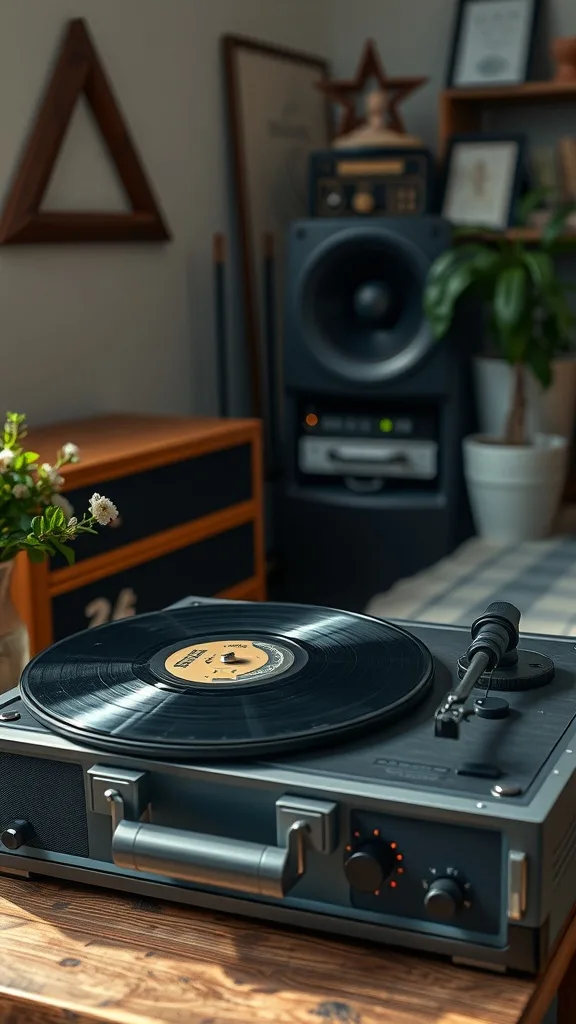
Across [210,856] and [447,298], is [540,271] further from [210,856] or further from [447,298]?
[210,856]

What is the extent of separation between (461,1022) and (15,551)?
0.68 meters

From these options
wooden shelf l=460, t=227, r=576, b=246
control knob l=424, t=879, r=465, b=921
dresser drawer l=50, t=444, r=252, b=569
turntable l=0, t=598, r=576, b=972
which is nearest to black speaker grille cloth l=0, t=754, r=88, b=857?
turntable l=0, t=598, r=576, b=972

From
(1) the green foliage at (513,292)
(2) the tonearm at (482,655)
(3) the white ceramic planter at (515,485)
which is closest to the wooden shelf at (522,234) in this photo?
(1) the green foliage at (513,292)

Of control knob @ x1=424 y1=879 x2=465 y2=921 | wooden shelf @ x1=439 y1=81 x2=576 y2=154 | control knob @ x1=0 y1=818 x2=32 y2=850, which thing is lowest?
control knob @ x1=0 y1=818 x2=32 y2=850

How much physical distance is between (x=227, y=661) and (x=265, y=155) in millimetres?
2889

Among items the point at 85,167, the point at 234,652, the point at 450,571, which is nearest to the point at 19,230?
the point at 85,167

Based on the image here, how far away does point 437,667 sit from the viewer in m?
1.01

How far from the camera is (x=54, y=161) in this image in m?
2.68

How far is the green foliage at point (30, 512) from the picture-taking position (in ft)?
3.88

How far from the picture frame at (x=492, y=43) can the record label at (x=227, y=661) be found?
9.46 feet

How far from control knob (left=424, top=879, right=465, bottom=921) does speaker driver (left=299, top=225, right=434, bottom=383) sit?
251cm

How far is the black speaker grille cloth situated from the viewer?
89cm

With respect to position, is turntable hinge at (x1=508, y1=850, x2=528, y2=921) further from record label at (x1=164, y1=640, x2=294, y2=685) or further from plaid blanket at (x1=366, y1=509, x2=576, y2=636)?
plaid blanket at (x1=366, y1=509, x2=576, y2=636)

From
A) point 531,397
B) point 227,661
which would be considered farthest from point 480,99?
point 227,661
